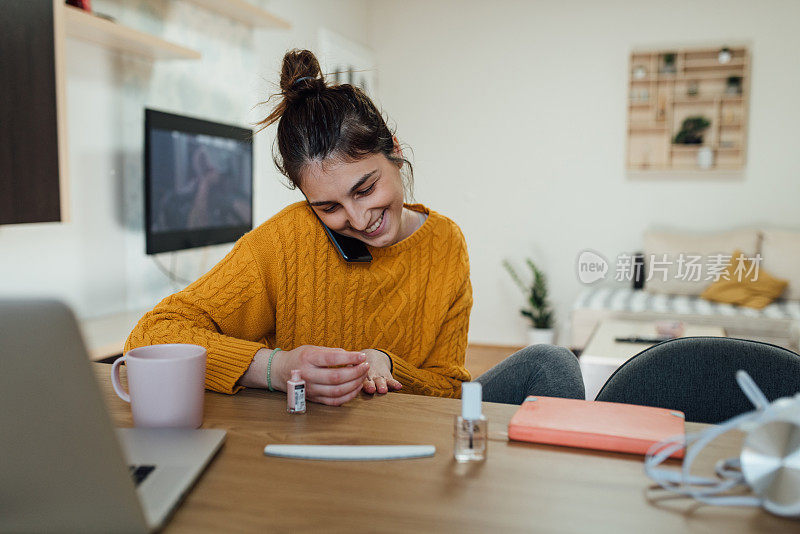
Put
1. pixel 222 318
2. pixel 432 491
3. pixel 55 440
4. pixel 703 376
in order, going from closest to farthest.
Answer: pixel 55 440 → pixel 432 491 → pixel 703 376 → pixel 222 318

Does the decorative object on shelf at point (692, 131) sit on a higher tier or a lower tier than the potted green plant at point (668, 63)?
lower

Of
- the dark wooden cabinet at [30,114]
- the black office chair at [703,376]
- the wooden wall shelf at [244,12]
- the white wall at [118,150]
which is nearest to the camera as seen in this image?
the black office chair at [703,376]

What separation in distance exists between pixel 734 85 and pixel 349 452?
4.53 meters

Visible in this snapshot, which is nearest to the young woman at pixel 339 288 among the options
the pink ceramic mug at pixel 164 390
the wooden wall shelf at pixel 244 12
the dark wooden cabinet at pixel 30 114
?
the pink ceramic mug at pixel 164 390

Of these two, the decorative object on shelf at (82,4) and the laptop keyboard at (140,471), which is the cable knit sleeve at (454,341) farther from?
the decorative object on shelf at (82,4)

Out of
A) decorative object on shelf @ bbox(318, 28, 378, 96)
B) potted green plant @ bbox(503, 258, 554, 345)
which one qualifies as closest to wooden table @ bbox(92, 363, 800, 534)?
decorative object on shelf @ bbox(318, 28, 378, 96)

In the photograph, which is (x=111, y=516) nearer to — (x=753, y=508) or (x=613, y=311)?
(x=753, y=508)

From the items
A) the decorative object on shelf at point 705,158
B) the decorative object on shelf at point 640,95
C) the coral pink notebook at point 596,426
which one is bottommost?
the coral pink notebook at point 596,426

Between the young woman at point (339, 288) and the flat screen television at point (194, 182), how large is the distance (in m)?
1.42

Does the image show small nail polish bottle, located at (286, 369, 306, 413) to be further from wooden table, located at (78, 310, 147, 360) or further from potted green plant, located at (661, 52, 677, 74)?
potted green plant, located at (661, 52, 677, 74)

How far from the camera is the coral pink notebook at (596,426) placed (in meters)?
0.72

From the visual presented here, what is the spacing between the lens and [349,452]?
0.71 metres

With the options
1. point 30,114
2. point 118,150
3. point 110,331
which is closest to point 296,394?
point 30,114

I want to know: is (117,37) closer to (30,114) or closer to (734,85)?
(30,114)
